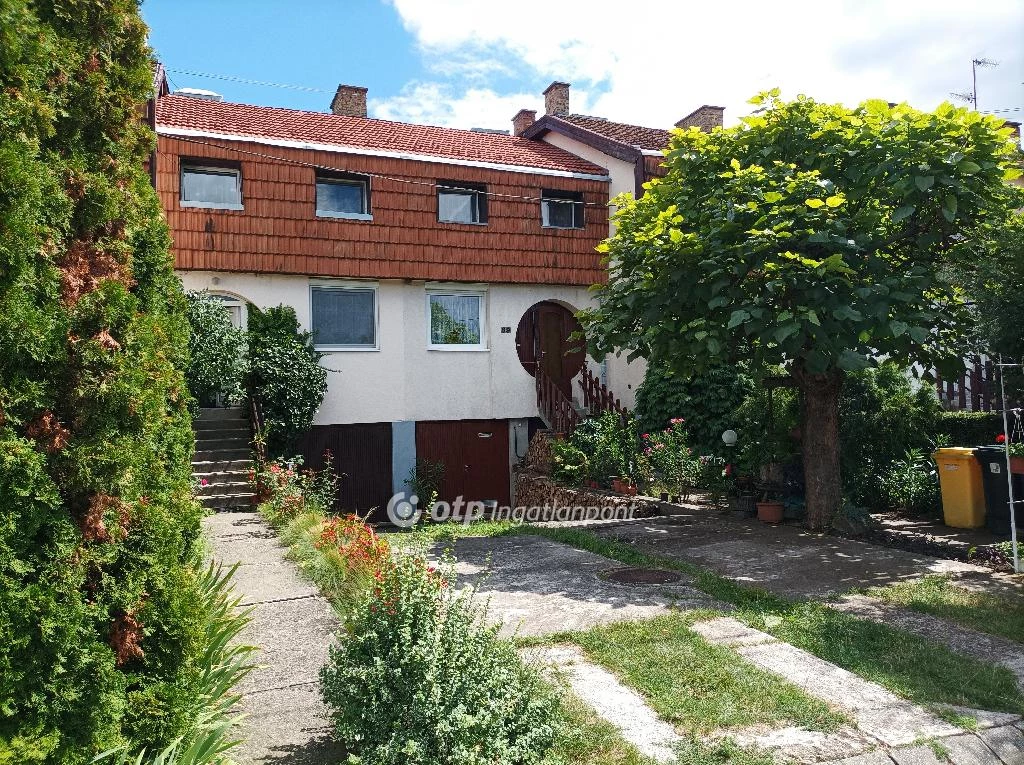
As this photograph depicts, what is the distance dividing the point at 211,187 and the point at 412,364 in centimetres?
523

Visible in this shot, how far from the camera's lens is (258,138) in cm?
1402

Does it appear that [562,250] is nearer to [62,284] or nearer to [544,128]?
[544,128]

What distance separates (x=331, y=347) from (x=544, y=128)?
31.3 ft

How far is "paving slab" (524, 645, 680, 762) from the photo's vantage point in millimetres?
3615

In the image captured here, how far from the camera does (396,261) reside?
15.0m

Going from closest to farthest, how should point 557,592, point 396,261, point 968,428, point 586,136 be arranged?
point 557,592 → point 968,428 → point 396,261 → point 586,136

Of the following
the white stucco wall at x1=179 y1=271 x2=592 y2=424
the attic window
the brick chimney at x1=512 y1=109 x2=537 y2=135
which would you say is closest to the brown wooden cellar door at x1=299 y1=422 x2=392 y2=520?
the white stucco wall at x1=179 y1=271 x2=592 y2=424

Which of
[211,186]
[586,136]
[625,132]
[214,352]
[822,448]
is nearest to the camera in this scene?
[822,448]

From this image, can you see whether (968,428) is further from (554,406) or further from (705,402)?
(554,406)

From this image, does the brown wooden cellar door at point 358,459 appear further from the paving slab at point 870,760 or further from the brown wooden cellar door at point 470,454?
the paving slab at point 870,760

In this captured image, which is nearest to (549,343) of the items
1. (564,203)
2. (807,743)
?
(564,203)

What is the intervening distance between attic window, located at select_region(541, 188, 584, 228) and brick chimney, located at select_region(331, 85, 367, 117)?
576 centimetres

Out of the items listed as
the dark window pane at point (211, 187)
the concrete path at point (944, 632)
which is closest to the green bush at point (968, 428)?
the concrete path at point (944, 632)

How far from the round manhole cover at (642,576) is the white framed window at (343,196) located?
394 inches
